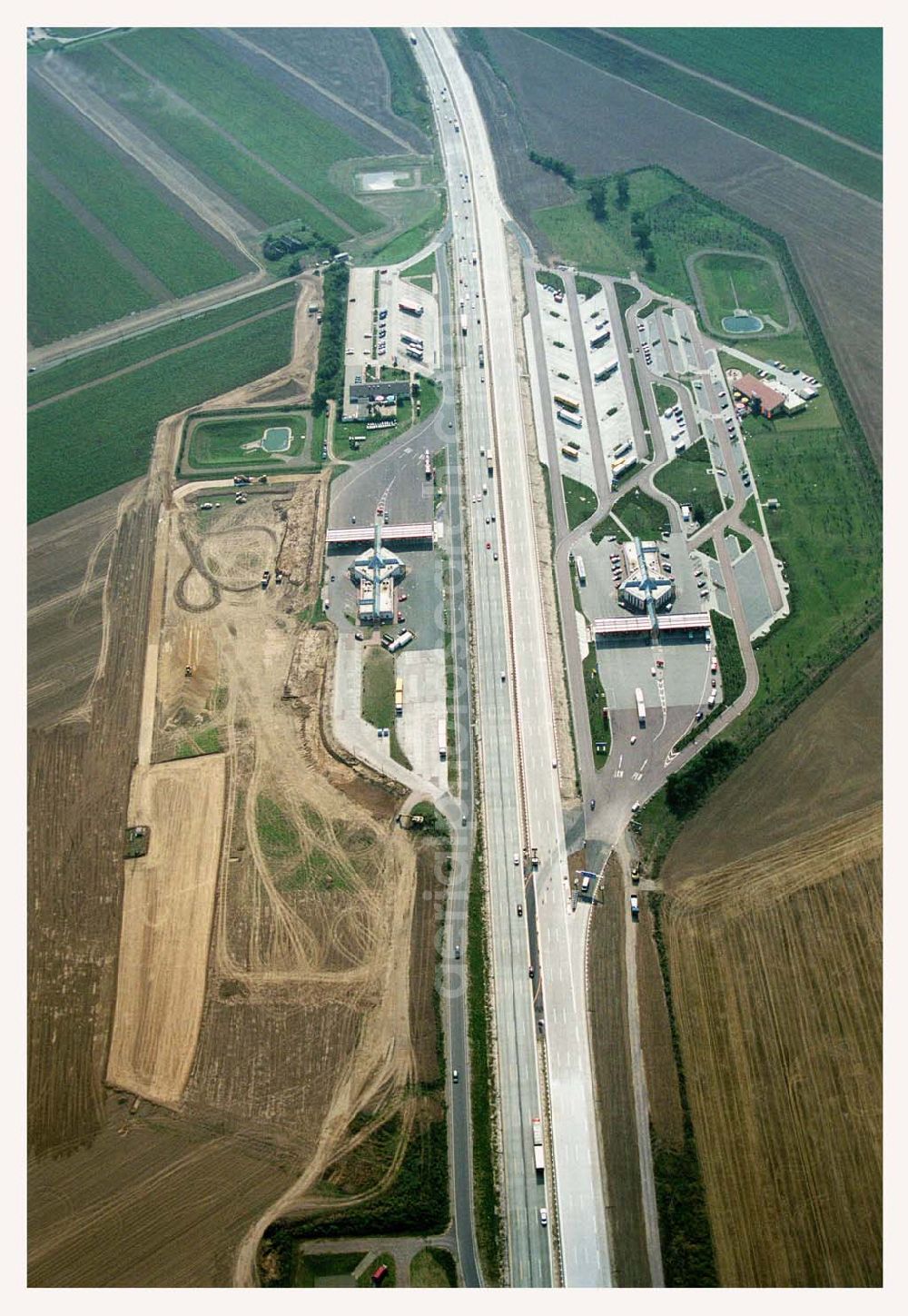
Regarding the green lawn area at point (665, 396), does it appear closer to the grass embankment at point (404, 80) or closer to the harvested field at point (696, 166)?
the harvested field at point (696, 166)

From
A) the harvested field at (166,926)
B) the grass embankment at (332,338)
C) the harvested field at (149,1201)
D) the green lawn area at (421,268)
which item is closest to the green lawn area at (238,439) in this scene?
the grass embankment at (332,338)

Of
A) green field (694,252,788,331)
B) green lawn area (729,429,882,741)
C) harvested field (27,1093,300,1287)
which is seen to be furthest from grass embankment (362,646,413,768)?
green field (694,252,788,331)

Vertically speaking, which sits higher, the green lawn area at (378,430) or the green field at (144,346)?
the green field at (144,346)

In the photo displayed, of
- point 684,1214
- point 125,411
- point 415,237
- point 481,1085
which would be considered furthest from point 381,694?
point 415,237

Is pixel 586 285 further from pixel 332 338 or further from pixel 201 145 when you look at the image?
pixel 201 145

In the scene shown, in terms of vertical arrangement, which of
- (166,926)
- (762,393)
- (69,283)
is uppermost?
(69,283)

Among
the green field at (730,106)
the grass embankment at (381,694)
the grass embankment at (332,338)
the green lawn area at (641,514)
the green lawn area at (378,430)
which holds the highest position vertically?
the green field at (730,106)

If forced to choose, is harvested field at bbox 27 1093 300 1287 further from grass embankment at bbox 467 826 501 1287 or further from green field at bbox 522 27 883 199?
green field at bbox 522 27 883 199
